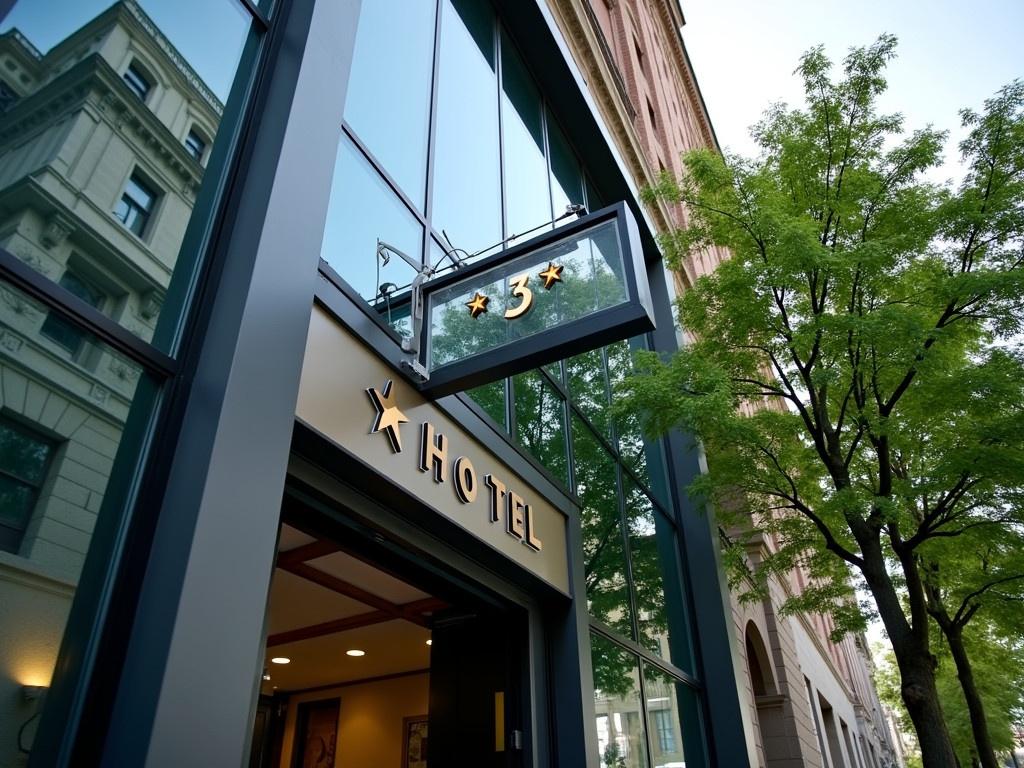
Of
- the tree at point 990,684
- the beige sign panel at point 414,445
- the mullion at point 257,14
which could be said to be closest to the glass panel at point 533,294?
the beige sign panel at point 414,445

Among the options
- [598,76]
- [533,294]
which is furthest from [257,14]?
[598,76]

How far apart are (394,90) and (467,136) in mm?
1554

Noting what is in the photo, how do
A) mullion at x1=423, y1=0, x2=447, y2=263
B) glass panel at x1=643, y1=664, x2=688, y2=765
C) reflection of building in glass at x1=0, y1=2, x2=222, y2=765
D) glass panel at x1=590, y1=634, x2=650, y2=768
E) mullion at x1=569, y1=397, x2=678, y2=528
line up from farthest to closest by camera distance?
mullion at x1=569, y1=397, x2=678, y2=528 → glass panel at x1=643, y1=664, x2=688, y2=765 → glass panel at x1=590, y1=634, x2=650, y2=768 → mullion at x1=423, y1=0, x2=447, y2=263 → reflection of building in glass at x1=0, y1=2, x2=222, y2=765

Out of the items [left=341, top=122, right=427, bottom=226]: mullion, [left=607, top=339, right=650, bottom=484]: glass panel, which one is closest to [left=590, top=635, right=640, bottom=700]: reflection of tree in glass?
[left=607, top=339, right=650, bottom=484]: glass panel

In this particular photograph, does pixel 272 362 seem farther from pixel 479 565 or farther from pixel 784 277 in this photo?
pixel 784 277

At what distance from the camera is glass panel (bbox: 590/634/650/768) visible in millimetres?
6863

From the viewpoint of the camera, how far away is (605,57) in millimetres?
13633

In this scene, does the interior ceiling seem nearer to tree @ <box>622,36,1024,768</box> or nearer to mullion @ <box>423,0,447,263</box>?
mullion @ <box>423,0,447,263</box>

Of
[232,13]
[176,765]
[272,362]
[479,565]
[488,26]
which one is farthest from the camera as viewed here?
[488,26]

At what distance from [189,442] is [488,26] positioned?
26.3 ft

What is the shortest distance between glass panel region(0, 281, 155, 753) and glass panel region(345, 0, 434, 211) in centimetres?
315

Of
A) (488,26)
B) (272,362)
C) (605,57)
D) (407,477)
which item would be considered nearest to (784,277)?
(488,26)

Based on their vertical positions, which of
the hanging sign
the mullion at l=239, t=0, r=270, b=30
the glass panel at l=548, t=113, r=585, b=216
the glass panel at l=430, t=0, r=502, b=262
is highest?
the glass panel at l=548, t=113, r=585, b=216

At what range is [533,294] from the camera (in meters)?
4.57
